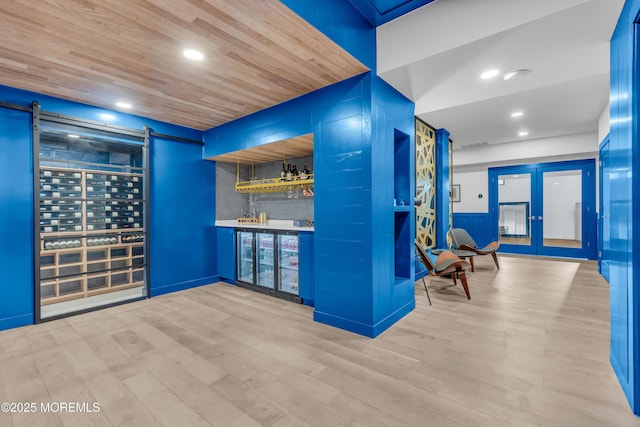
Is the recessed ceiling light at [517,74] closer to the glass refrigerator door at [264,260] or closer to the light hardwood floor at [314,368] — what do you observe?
the light hardwood floor at [314,368]

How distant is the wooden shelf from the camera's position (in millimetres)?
4091

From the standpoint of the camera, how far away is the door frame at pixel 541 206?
245 inches

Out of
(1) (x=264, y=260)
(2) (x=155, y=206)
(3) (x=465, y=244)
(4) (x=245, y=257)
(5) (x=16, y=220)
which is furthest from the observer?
(3) (x=465, y=244)

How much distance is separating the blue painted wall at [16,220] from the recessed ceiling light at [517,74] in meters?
5.40

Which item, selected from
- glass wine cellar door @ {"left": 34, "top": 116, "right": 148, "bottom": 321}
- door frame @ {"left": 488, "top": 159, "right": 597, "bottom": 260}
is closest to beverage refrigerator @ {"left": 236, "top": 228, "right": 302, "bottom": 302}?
glass wine cellar door @ {"left": 34, "top": 116, "right": 148, "bottom": 321}

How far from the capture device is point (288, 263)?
12.7 feet

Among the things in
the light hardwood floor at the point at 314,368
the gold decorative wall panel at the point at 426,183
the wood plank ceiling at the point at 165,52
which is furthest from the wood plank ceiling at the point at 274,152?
the light hardwood floor at the point at 314,368

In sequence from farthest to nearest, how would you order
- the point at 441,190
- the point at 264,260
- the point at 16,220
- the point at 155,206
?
the point at 441,190 < the point at 264,260 < the point at 155,206 < the point at 16,220

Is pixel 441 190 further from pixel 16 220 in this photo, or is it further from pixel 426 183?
pixel 16 220

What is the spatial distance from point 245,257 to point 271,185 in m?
1.24

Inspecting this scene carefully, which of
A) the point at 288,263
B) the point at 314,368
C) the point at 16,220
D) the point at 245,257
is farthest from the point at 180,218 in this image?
the point at 314,368

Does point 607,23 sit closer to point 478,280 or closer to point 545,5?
point 545,5

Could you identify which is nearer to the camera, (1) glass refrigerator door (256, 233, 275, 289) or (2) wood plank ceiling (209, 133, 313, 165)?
(2) wood plank ceiling (209, 133, 313, 165)

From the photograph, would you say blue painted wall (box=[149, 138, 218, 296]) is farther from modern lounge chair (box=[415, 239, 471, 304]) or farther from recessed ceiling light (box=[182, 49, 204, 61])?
modern lounge chair (box=[415, 239, 471, 304])
